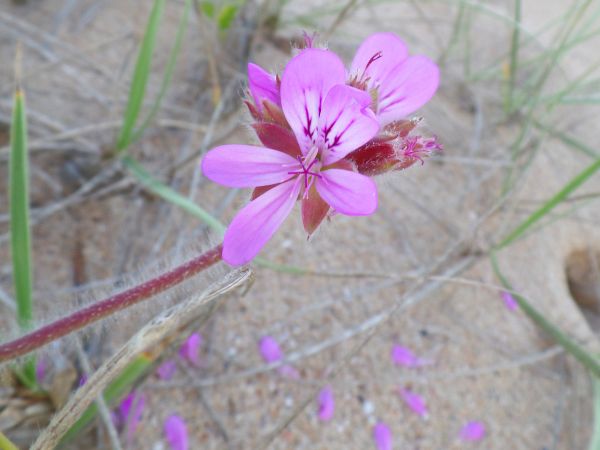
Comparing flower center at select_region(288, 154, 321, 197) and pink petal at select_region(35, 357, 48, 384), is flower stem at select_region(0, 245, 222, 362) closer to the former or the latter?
flower center at select_region(288, 154, 321, 197)

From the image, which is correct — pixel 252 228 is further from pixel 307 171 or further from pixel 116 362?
pixel 116 362

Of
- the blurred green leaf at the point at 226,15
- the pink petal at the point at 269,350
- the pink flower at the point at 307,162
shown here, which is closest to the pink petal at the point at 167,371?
the pink petal at the point at 269,350

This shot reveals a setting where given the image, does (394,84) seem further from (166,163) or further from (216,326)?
(166,163)

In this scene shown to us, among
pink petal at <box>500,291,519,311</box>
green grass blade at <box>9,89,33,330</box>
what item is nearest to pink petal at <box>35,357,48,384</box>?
green grass blade at <box>9,89,33,330</box>

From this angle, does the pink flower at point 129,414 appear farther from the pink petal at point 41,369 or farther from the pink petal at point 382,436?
the pink petal at point 382,436

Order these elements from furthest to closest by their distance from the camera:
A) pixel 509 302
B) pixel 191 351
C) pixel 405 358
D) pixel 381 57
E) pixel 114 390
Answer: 1. pixel 509 302
2. pixel 405 358
3. pixel 191 351
4. pixel 114 390
5. pixel 381 57

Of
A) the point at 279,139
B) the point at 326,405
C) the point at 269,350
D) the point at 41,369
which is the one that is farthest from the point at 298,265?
the point at 279,139
